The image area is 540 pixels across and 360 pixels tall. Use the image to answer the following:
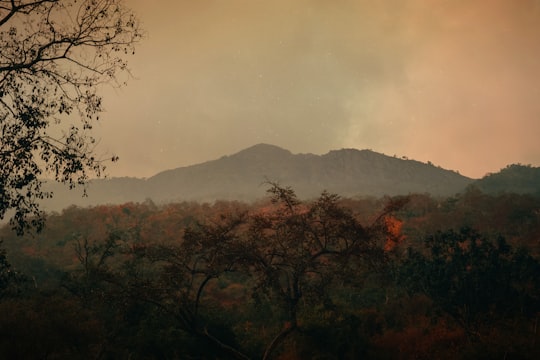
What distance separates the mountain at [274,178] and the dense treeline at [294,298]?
8048 cm

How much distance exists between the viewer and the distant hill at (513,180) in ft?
234

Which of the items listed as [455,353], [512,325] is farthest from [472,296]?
[455,353]

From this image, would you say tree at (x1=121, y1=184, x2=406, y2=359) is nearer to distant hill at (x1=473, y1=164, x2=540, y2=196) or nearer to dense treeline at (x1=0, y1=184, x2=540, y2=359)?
dense treeline at (x1=0, y1=184, x2=540, y2=359)

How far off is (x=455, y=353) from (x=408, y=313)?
7.23m

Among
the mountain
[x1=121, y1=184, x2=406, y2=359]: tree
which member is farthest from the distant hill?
[x1=121, y1=184, x2=406, y2=359]: tree

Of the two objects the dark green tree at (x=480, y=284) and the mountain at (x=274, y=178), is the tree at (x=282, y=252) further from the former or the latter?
the mountain at (x=274, y=178)

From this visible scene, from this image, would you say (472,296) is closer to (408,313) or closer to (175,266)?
(408,313)

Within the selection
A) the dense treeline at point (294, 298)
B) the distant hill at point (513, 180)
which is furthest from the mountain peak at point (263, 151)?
the dense treeline at point (294, 298)

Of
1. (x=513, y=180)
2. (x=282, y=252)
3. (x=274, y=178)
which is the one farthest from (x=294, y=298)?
(x=274, y=178)

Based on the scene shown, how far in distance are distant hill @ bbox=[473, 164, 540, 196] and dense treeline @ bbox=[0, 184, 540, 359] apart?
44035 mm

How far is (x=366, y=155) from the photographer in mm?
137625

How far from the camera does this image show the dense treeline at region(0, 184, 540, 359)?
13.3 meters

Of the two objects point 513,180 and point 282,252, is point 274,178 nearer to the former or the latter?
point 513,180

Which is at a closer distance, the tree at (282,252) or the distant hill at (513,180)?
the tree at (282,252)
